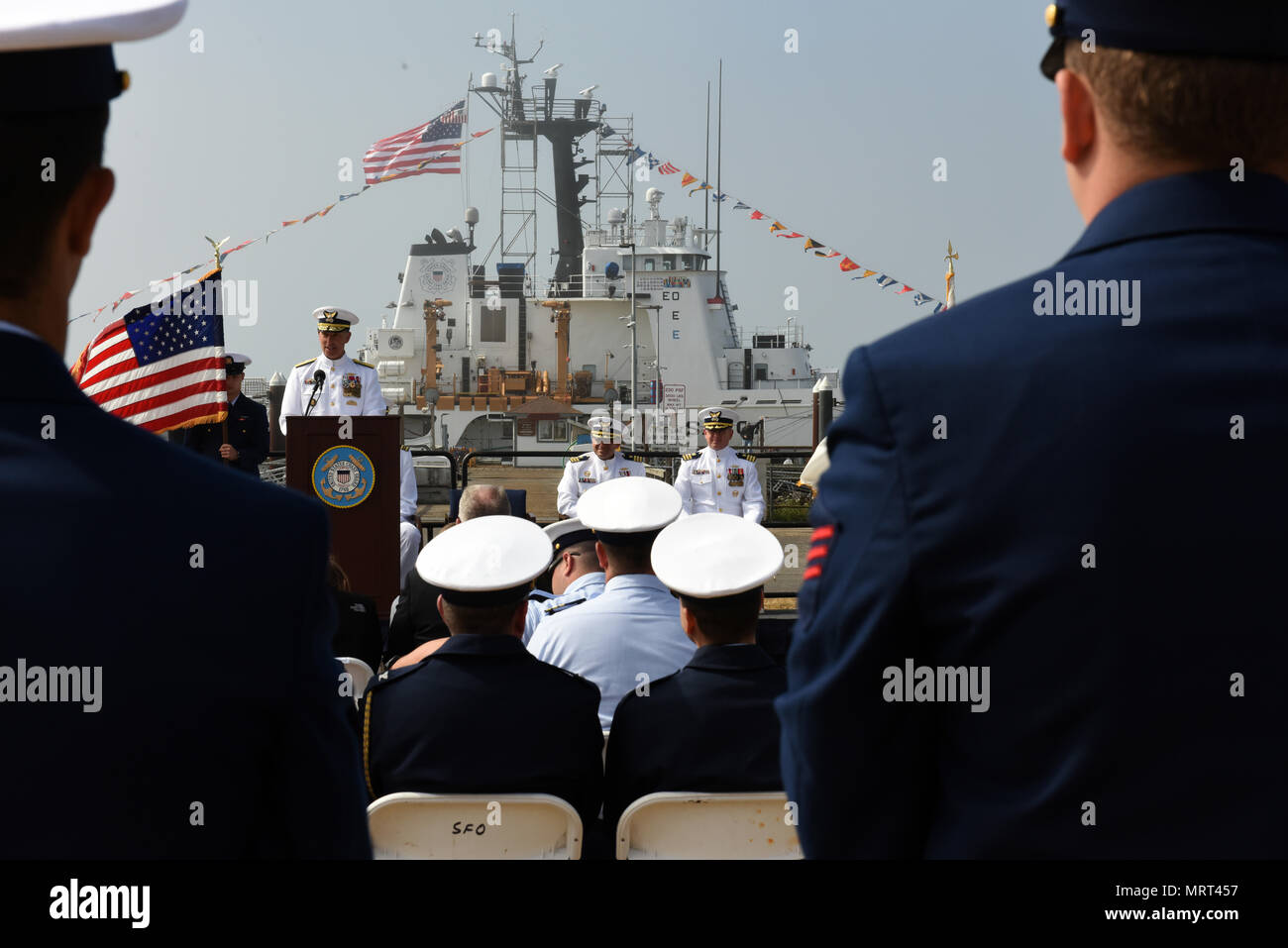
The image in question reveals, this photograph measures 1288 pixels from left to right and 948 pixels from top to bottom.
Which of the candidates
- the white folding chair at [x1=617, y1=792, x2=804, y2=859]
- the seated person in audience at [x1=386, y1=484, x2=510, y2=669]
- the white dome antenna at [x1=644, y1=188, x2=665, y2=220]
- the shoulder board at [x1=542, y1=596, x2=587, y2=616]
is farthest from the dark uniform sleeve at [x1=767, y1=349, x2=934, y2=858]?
the white dome antenna at [x1=644, y1=188, x2=665, y2=220]

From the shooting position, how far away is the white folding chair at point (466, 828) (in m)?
2.53

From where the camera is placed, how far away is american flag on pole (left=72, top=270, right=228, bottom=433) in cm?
681

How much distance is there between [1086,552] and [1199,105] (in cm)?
44

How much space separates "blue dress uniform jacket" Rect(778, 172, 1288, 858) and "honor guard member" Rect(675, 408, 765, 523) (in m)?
9.53

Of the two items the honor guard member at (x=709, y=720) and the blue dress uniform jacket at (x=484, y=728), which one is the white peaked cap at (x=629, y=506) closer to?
the honor guard member at (x=709, y=720)

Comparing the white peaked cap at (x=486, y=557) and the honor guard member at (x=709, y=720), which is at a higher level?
the white peaked cap at (x=486, y=557)

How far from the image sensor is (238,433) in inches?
326

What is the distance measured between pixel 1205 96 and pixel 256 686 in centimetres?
105

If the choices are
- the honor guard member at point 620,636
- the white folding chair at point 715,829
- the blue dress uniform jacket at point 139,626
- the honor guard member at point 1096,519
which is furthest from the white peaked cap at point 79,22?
the honor guard member at point 620,636

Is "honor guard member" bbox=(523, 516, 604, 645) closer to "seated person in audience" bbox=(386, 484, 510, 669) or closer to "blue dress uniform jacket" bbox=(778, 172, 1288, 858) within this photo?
"seated person in audience" bbox=(386, 484, 510, 669)

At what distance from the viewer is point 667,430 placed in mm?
26531

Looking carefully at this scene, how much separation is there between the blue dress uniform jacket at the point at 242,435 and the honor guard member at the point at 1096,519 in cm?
746

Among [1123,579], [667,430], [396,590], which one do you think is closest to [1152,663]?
[1123,579]

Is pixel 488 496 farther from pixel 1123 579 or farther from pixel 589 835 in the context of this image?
pixel 1123 579
